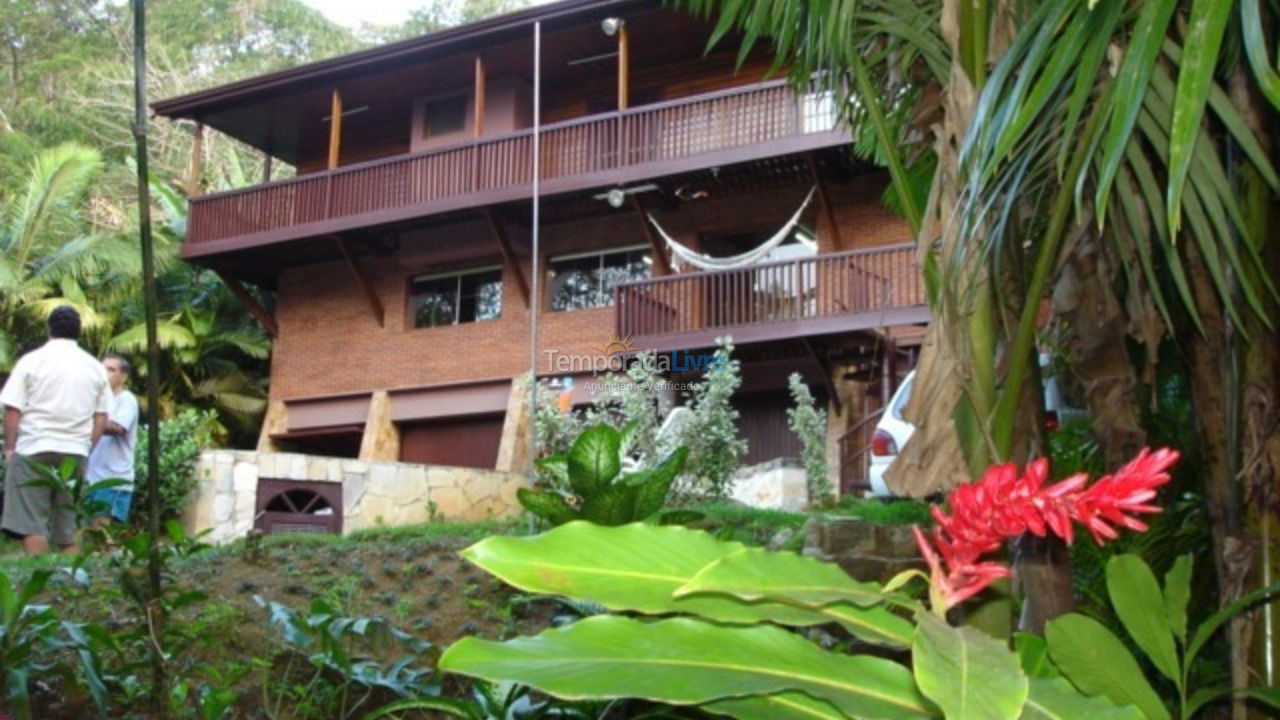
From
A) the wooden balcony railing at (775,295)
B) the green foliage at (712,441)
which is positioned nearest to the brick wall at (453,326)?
the wooden balcony railing at (775,295)

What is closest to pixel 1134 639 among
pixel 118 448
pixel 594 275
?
pixel 118 448

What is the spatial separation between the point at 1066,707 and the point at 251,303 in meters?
20.4

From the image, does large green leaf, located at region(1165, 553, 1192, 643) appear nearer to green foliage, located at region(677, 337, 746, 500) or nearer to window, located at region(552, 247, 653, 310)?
green foliage, located at region(677, 337, 746, 500)

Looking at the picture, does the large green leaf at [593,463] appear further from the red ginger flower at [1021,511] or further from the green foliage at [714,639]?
the red ginger flower at [1021,511]

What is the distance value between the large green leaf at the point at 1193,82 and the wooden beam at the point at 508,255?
15.5m

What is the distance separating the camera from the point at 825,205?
16.0 meters

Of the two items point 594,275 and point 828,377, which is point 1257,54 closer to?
point 828,377

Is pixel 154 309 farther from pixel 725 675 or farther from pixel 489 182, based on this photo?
pixel 489 182

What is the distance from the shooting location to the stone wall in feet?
43.8

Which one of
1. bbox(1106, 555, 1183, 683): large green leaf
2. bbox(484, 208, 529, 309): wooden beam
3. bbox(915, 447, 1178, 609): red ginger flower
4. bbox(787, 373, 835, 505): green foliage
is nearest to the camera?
bbox(915, 447, 1178, 609): red ginger flower

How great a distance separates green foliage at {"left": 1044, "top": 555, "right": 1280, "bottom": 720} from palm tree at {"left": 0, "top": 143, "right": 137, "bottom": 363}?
21659 millimetres

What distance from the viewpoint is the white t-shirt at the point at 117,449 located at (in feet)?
25.7

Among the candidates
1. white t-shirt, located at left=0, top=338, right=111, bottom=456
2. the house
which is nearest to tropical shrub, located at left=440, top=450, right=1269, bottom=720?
white t-shirt, located at left=0, top=338, right=111, bottom=456

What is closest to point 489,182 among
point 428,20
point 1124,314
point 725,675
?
point 1124,314
